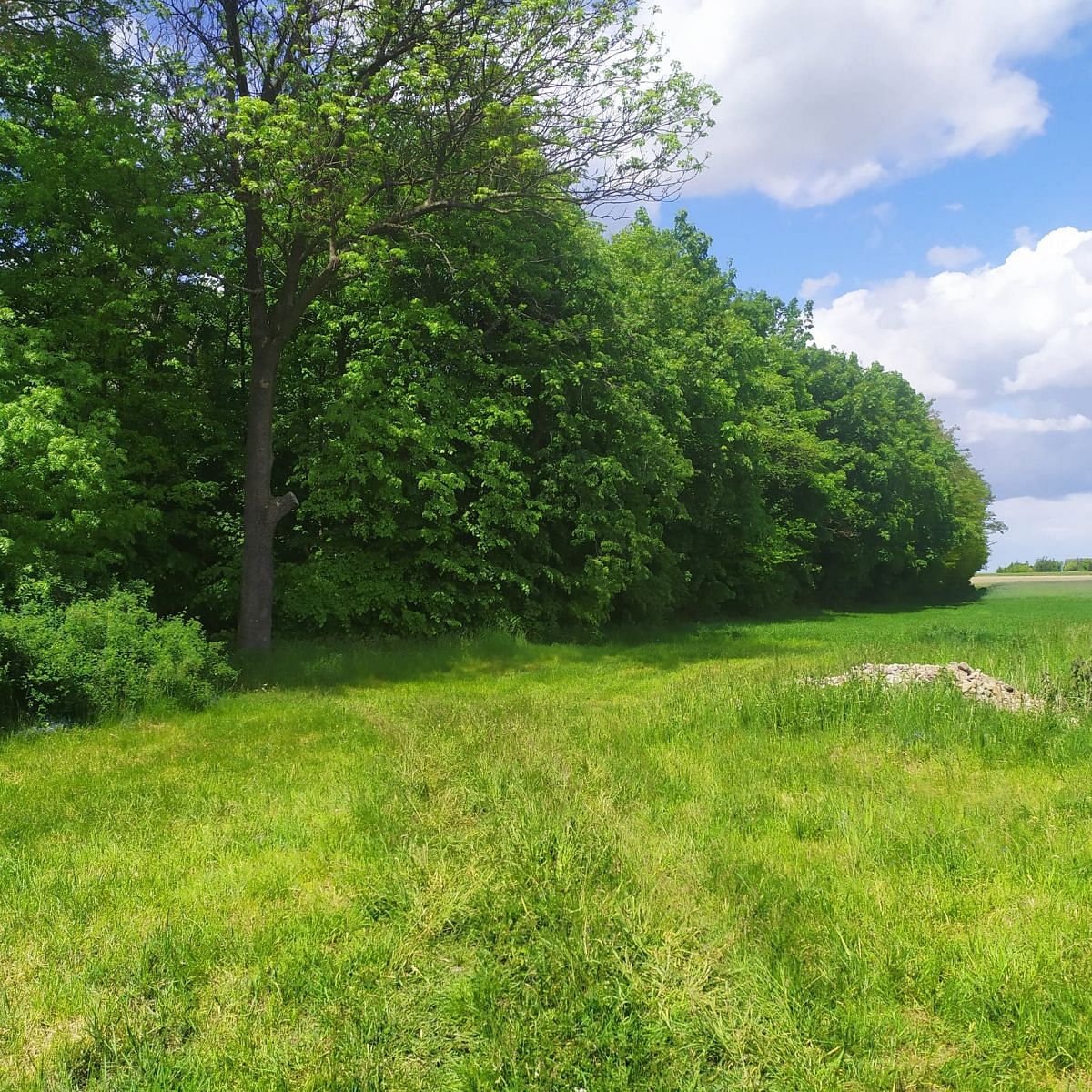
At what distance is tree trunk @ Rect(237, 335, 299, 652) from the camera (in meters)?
14.2

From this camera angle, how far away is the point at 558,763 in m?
7.00

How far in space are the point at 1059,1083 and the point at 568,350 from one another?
1745 cm

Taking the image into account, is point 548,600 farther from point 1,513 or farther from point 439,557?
point 1,513

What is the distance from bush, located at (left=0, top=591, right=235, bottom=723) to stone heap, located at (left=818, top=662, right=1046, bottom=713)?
8421 mm

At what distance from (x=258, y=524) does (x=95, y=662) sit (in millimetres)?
4830

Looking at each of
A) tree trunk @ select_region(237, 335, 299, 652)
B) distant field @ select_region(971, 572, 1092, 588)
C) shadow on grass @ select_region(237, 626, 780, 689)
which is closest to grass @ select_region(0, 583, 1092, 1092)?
shadow on grass @ select_region(237, 626, 780, 689)

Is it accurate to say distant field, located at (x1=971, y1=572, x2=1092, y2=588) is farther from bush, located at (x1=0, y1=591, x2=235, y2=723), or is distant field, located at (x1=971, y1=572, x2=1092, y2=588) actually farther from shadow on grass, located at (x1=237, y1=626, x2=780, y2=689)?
bush, located at (x1=0, y1=591, x2=235, y2=723)

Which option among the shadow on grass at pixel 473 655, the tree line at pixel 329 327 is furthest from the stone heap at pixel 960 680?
the tree line at pixel 329 327

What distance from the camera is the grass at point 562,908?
3229mm

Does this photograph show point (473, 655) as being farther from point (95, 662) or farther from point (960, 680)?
point (960, 680)

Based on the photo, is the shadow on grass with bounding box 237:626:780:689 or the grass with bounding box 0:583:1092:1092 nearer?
the grass with bounding box 0:583:1092:1092

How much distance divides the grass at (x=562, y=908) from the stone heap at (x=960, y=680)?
1003 mm

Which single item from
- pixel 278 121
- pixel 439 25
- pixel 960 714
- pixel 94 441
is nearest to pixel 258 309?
pixel 278 121

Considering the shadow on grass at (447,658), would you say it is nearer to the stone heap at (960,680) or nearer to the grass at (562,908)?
the grass at (562,908)
